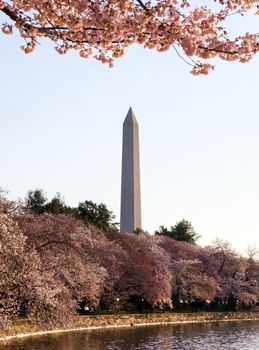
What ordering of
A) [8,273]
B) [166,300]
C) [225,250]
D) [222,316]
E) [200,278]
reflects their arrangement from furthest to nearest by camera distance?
[225,250] < [200,278] < [222,316] < [166,300] < [8,273]

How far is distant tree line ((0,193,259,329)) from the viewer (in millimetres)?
26578

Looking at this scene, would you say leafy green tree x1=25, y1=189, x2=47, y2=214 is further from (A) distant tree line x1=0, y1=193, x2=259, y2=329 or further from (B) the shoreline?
(B) the shoreline

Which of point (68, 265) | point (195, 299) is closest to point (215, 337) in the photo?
point (68, 265)

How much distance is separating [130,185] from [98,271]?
27.9m

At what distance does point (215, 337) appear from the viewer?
38438 millimetres

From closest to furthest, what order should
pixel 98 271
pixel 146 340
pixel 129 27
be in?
pixel 129 27 → pixel 146 340 → pixel 98 271

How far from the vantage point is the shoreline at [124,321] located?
34.2m

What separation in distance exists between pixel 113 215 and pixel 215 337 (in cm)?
2973

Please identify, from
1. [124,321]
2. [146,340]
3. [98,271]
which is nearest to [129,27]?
[146,340]

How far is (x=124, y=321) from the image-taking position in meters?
46.8

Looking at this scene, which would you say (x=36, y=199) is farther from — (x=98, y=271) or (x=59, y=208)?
(x=98, y=271)

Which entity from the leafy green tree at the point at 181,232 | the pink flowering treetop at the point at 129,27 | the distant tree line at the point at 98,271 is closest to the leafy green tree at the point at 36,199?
the distant tree line at the point at 98,271

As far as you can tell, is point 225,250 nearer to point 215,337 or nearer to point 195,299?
point 195,299

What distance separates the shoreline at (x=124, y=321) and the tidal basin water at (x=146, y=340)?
106cm
